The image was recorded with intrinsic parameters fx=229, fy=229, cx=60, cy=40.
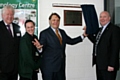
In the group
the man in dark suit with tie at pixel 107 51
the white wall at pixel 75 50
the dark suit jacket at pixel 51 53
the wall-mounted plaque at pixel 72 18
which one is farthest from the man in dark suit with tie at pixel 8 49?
the wall-mounted plaque at pixel 72 18

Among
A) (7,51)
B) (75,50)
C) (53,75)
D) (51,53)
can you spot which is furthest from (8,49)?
(75,50)

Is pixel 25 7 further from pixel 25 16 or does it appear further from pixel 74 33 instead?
pixel 74 33

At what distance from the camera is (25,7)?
14.2ft

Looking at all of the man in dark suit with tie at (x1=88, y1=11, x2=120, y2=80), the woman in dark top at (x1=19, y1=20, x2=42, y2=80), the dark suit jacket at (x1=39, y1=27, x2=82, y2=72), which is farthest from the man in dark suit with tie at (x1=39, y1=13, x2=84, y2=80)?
the man in dark suit with tie at (x1=88, y1=11, x2=120, y2=80)

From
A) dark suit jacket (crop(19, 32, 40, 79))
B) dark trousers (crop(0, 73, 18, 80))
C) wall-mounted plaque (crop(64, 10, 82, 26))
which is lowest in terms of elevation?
dark trousers (crop(0, 73, 18, 80))

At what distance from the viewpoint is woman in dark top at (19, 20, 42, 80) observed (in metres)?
3.38

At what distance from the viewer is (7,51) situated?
10.8 ft

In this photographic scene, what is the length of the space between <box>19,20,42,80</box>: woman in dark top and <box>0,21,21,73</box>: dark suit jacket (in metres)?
0.10

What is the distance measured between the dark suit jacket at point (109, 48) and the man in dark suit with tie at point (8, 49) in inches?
53.1

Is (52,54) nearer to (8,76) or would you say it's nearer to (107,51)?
(8,76)

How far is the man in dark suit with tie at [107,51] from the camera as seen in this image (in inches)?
143

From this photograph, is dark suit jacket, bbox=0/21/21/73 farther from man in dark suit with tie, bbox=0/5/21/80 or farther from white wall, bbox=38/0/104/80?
white wall, bbox=38/0/104/80

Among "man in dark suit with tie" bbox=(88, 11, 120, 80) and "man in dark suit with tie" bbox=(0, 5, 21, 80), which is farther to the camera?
"man in dark suit with tie" bbox=(88, 11, 120, 80)

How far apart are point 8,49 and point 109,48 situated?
5.22 feet
